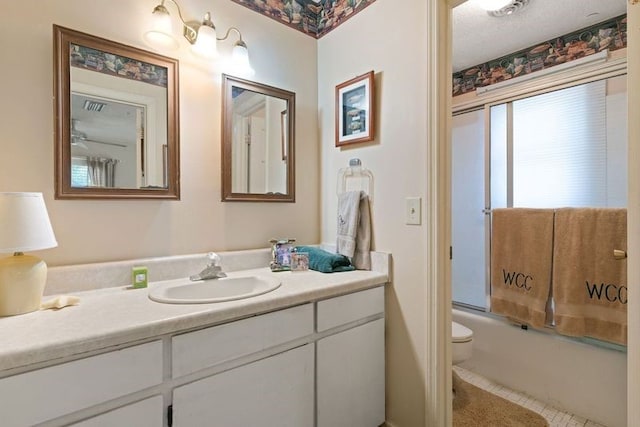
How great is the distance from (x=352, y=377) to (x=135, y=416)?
0.85 metres

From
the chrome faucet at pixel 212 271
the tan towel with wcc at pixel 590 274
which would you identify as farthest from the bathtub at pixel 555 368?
the chrome faucet at pixel 212 271

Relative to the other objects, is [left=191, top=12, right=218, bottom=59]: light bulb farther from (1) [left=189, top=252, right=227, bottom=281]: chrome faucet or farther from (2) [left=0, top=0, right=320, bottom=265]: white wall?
(1) [left=189, top=252, right=227, bottom=281]: chrome faucet

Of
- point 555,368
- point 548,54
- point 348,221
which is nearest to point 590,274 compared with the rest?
point 555,368

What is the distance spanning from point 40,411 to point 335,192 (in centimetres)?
149

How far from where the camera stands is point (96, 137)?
4.11ft

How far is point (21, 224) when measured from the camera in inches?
36.9

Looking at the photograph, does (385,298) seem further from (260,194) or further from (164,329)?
(164,329)

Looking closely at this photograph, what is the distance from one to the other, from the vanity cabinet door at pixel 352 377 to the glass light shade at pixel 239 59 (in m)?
1.38

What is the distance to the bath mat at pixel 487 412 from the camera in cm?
167

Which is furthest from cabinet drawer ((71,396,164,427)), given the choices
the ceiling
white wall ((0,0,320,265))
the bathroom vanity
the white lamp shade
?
the ceiling

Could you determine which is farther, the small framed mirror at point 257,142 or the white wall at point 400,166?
the small framed mirror at point 257,142

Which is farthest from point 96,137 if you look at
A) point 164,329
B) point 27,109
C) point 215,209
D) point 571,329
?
point 571,329

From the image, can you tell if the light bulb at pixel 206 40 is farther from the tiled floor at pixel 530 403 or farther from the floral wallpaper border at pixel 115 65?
the tiled floor at pixel 530 403

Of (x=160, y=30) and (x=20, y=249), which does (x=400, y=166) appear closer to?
(x=160, y=30)
